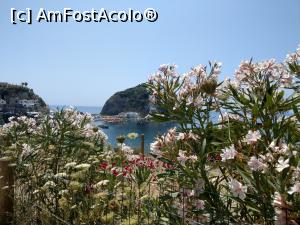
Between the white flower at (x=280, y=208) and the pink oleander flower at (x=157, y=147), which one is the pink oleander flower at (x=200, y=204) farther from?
the white flower at (x=280, y=208)

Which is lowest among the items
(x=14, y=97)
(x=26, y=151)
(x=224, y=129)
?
(x=26, y=151)

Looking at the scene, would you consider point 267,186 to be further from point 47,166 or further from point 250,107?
point 47,166

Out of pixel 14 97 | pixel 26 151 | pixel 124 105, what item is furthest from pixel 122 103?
pixel 26 151

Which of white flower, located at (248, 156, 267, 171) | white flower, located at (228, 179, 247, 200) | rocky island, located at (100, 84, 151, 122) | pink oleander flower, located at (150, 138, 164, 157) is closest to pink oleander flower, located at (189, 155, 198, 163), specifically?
pink oleander flower, located at (150, 138, 164, 157)

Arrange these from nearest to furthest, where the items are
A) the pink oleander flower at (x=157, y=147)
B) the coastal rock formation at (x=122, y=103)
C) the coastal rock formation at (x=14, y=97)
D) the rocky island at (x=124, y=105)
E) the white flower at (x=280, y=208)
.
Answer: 1. the white flower at (x=280, y=208)
2. the pink oleander flower at (x=157, y=147)
3. the coastal rock formation at (x=14, y=97)
4. the rocky island at (x=124, y=105)
5. the coastal rock formation at (x=122, y=103)

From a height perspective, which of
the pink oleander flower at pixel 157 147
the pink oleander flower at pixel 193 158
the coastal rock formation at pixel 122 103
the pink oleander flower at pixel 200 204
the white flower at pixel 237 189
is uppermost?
the coastal rock formation at pixel 122 103

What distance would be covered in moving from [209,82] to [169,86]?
0.85 feet

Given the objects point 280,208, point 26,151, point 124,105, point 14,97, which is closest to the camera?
point 280,208

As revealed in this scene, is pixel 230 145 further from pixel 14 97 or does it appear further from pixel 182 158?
pixel 14 97

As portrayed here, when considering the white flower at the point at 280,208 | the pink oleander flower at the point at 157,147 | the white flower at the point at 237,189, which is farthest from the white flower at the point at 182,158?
the white flower at the point at 280,208

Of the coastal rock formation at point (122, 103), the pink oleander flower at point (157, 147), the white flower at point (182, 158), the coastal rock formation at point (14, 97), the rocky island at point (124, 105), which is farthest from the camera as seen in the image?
the coastal rock formation at point (122, 103)

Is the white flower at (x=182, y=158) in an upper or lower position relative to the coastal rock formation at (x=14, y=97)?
lower

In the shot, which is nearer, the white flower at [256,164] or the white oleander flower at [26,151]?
the white flower at [256,164]

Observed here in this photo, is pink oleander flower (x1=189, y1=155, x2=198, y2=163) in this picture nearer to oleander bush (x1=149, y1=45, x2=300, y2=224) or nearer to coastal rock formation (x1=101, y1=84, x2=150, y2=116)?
oleander bush (x1=149, y1=45, x2=300, y2=224)
